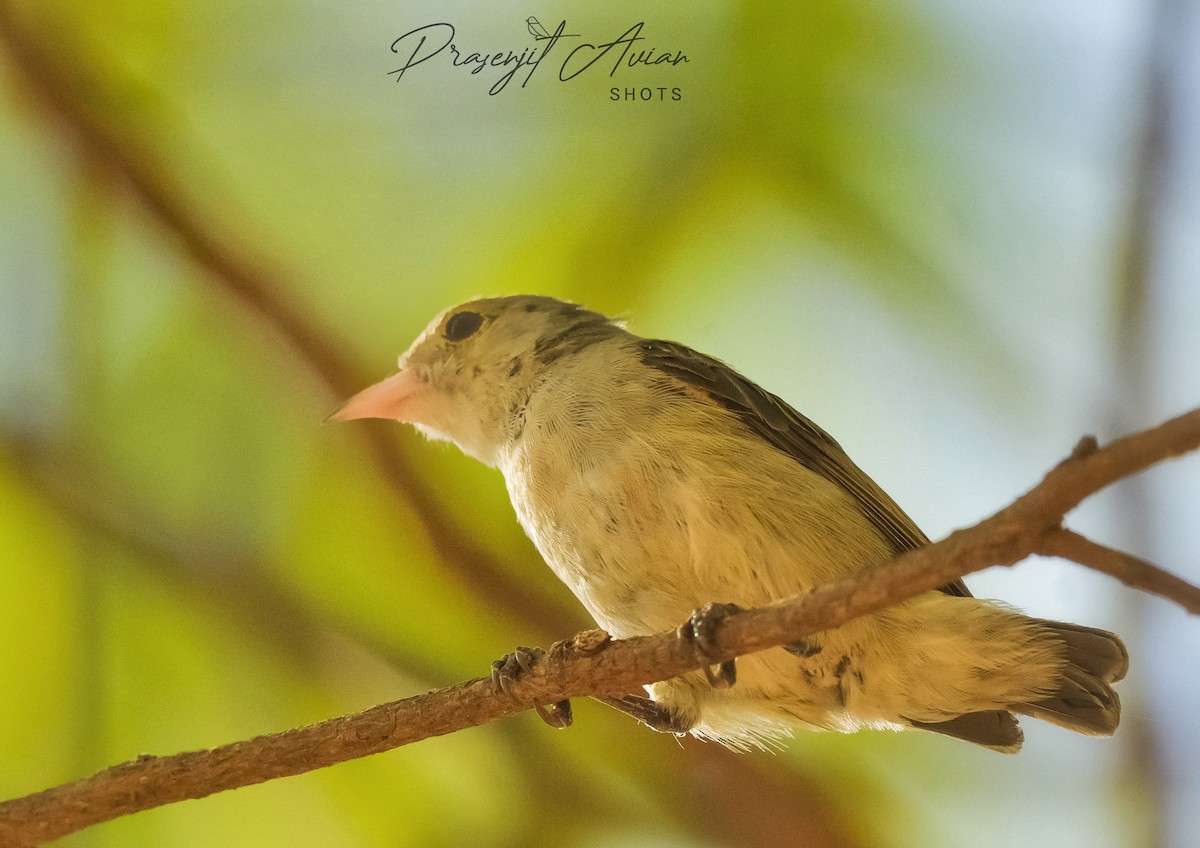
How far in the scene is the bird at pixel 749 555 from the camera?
216 centimetres

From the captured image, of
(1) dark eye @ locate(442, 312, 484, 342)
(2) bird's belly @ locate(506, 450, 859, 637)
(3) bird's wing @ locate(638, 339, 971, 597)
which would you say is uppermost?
(1) dark eye @ locate(442, 312, 484, 342)

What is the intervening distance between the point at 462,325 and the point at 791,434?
972 millimetres

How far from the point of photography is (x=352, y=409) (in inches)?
115

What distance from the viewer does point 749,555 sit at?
2152mm

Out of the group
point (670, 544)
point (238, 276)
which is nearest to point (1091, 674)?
point (670, 544)

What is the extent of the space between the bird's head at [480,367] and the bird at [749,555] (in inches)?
5.2

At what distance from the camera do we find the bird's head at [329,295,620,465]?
269 cm

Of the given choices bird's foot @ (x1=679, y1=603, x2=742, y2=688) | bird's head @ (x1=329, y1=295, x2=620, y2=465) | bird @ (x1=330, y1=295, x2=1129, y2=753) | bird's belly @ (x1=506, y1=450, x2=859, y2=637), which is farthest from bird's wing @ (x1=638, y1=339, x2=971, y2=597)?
bird's foot @ (x1=679, y1=603, x2=742, y2=688)

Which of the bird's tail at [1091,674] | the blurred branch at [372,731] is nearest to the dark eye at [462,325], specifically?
the blurred branch at [372,731]

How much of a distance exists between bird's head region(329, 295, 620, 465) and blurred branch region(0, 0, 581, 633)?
0.77m

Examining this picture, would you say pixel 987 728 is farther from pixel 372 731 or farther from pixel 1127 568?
pixel 372 731

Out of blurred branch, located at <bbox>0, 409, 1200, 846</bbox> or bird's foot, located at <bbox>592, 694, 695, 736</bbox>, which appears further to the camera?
bird's foot, located at <bbox>592, 694, 695, 736</bbox>

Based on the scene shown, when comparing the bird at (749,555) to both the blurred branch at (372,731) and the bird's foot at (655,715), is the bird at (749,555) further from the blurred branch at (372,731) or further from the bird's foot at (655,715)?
the blurred branch at (372,731)

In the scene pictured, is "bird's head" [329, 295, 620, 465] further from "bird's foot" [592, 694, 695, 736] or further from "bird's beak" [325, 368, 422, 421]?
"bird's foot" [592, 694, 695, 736]
